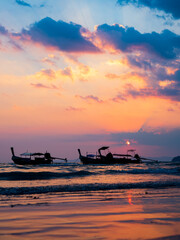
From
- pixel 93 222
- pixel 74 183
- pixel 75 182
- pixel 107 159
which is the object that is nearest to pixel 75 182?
pixel 75 182

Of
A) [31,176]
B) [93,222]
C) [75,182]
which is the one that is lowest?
[31,176]

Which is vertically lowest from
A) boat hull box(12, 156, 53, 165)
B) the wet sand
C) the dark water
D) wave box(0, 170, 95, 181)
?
boat hull box(12, 156, 53, 165)

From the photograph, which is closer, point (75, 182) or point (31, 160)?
A: point (75, 182)

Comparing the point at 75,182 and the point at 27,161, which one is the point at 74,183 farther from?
the point at 27,161

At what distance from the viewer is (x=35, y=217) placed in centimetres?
748

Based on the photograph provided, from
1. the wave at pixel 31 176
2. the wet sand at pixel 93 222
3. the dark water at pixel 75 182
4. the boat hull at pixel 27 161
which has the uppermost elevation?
the wet sand at pixel 93 222

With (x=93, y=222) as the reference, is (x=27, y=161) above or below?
below

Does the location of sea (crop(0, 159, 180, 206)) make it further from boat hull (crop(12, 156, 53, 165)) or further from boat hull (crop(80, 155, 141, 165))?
boat hull (crop(12, 156, 53, 165))

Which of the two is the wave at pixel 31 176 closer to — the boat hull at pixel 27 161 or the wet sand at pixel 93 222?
the wet sand at pixel 93 222

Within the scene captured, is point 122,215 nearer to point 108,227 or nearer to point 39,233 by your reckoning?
point 108,227

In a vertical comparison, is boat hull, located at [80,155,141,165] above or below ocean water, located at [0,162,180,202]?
below

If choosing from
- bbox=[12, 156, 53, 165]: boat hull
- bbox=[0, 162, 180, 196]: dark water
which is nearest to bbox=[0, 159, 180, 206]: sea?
bbox=[0, 162, 180, 196]: dark water

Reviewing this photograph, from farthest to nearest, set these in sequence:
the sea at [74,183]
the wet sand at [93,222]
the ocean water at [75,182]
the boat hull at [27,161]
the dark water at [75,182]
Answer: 1. the boat hull at [27,161]
2. the dark water at [75,182]
3. the ocean water at [75,182]
4. the sea at [74,183]
5. the wet sand at [93,222]

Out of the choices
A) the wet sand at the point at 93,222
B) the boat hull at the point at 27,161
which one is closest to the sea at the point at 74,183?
the wet sand at the point at 93,222
